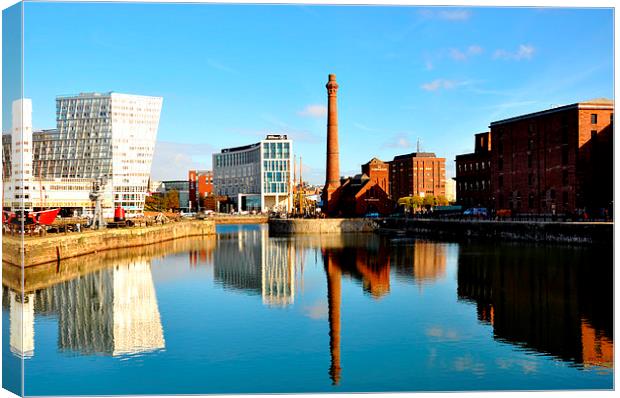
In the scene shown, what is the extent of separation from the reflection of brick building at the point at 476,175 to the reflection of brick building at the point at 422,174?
40.6 metres

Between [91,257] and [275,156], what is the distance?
410 feet

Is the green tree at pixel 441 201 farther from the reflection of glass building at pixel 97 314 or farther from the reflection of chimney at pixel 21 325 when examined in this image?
the reflection of chimney at pixel 21 325

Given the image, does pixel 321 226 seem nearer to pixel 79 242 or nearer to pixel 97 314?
pixel 79 242

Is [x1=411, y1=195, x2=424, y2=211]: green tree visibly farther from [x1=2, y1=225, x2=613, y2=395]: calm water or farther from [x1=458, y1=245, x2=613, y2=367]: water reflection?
[x1=2, y1=225, x2=613, y2=395]: calm water

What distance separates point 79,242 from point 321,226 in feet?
152

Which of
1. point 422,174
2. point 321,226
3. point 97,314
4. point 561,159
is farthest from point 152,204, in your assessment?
point 97,314

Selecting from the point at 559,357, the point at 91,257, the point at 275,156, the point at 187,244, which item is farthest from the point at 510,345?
the point at 275,156

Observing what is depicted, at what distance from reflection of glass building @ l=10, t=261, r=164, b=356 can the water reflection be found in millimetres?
13754

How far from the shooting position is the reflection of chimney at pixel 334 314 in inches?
803

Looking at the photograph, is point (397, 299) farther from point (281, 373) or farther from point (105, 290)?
point (105, 290)

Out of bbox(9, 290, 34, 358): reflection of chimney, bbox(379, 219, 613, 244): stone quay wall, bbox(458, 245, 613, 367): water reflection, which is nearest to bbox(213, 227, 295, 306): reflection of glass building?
bbox(458, 245, 613, 367): water reflection

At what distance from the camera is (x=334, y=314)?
29359mm

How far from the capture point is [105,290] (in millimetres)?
37031

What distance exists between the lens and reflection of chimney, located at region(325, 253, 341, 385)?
803 inches
